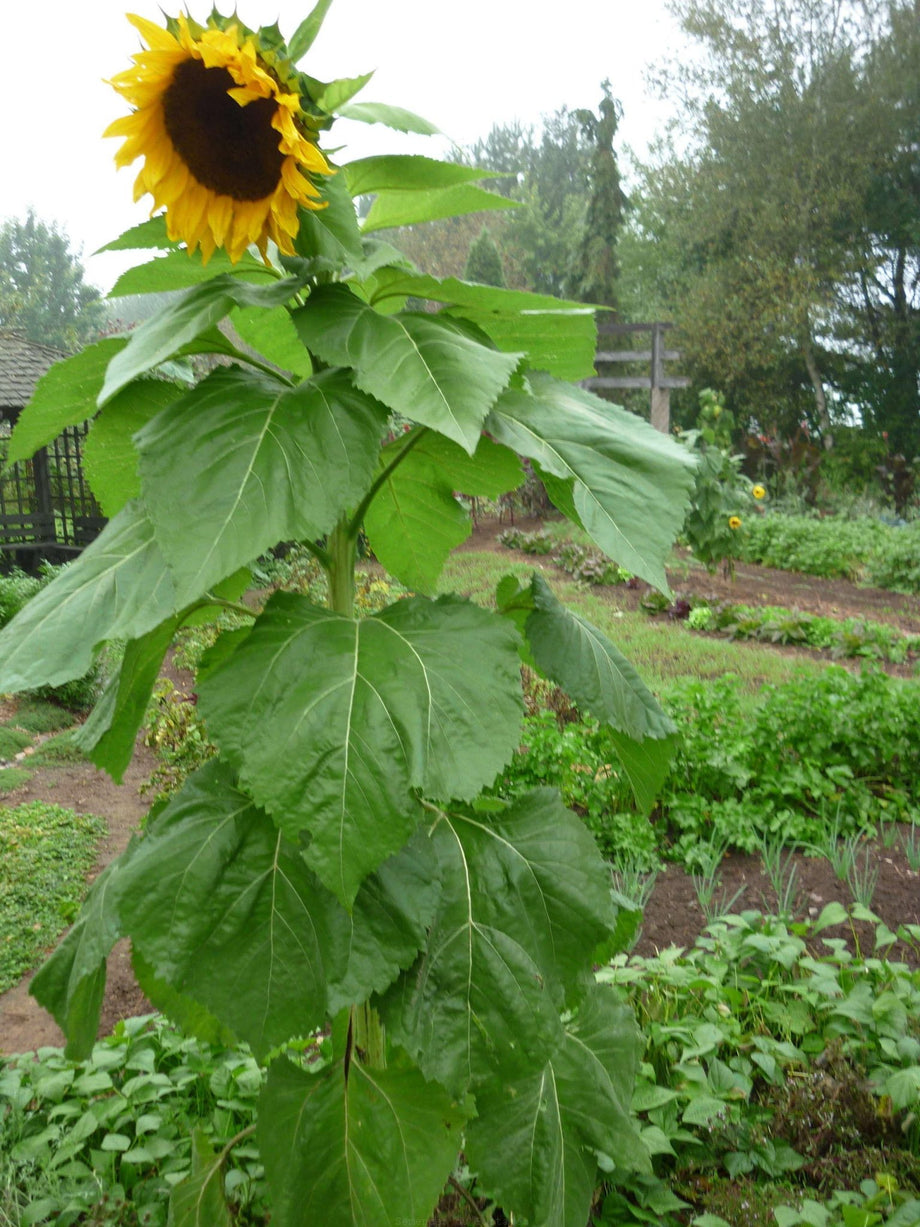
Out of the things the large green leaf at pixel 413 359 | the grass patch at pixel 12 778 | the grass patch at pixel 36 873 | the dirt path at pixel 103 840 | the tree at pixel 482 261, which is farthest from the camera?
the tree at pixel 482 261

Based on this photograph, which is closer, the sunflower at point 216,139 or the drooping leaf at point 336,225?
the sunflower at point 216,139

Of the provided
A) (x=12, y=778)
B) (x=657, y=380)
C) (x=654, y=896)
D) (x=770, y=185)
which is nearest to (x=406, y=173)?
(x=654, y=896)

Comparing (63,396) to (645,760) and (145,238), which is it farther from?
(645,760)

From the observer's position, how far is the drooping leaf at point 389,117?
1.01 meters

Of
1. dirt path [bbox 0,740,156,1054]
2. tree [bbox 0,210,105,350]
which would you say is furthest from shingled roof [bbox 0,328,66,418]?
tree [bbox 0,210,105,350]

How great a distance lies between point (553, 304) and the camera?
1.11 metres

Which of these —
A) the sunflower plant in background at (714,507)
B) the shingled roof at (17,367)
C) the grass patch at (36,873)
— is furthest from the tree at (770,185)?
the grass patch at (36,873)

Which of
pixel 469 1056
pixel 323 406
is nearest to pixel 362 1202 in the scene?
pixel 469 1056

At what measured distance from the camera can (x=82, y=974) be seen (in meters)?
1.26

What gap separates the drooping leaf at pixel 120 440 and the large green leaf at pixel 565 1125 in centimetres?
88

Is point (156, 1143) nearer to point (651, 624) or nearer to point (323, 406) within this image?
Result: point (323, 406)

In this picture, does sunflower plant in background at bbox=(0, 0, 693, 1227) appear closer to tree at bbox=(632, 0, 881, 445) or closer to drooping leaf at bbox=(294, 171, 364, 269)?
drooping leaf at bbox=(294, 171, 364, 269)

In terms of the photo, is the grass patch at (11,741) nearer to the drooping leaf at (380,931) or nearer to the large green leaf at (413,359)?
the drooping leaf at (380,931)

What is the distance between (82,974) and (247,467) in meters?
0.75
